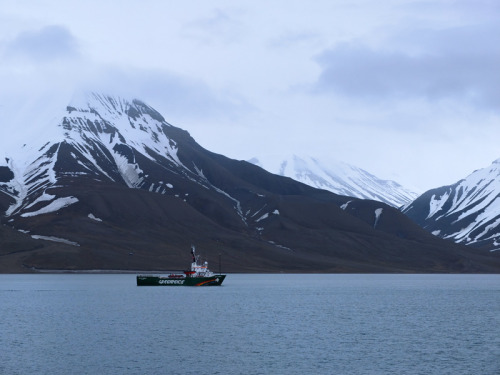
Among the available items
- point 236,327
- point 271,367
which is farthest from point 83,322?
point 271,367

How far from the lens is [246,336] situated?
320 ft

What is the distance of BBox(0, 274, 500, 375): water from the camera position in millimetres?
76000

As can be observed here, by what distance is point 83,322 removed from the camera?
373 ft

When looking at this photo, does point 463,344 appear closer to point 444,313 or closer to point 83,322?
point 444,313

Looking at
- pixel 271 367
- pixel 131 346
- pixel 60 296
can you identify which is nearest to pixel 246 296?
pixel 60 296

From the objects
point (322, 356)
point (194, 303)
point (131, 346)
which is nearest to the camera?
point (322, 356)

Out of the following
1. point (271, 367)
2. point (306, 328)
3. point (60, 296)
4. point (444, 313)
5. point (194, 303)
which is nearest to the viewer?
point (271, 367)

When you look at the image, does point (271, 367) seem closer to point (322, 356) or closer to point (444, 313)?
point (322, 356)

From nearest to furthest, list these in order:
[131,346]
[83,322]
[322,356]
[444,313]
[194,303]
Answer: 1. [322,356]
2. [131,346]
3. [83,322]
4. [444,313]
5. [194,303]

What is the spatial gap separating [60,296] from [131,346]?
87.0m

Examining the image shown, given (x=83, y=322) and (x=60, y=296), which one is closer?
(x=83, y=322)

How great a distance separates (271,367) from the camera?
247ft

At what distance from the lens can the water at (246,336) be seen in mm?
76000

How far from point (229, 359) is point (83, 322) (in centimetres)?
3973
